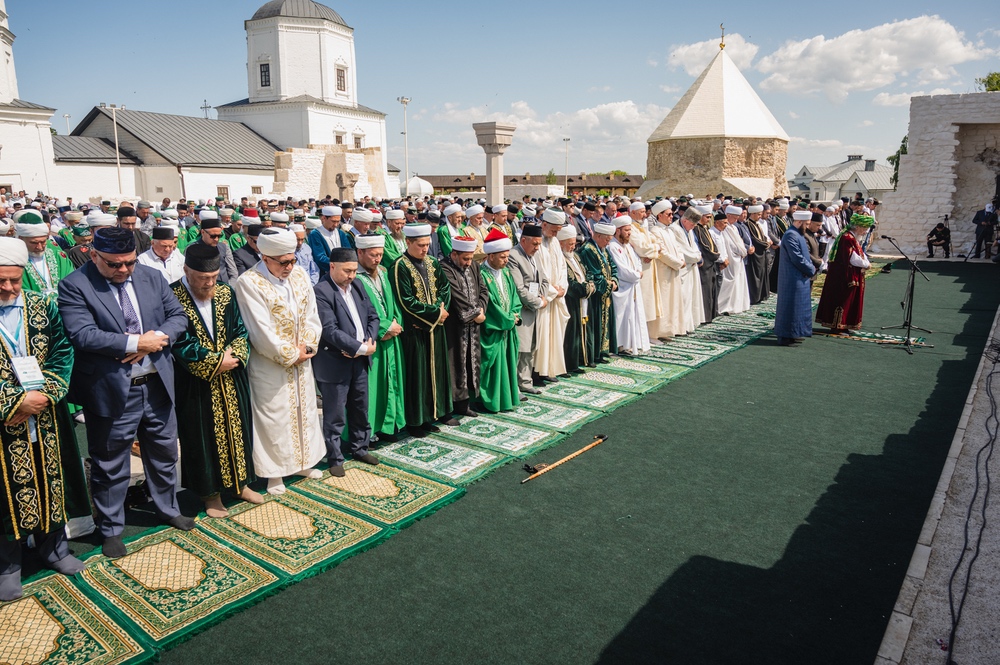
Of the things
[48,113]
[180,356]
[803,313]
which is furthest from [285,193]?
[180,356]

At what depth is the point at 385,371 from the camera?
4.86 m

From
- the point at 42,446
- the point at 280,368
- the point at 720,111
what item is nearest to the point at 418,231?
the point at 280,368

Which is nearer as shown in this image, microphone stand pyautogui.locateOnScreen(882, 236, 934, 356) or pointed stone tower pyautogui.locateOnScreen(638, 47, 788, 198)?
microphone stand pyautogui.locateOnScreen(882, 236, 934, 356)

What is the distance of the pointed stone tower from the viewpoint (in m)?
35.3

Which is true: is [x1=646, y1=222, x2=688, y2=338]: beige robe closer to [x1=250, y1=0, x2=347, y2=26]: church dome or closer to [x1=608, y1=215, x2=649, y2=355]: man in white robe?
[x1=608, y1=215, x2=649, y2=355]: man in white robe

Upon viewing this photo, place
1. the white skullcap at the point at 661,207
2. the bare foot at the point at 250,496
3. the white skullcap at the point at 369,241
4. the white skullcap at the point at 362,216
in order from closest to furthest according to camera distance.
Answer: the bare foot at the point at 250,496, the white skullcap at the point at 369,241, the white skullcap at the point at 362,216, the white skullcap at the point at 661,207

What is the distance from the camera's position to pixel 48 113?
29.4 m

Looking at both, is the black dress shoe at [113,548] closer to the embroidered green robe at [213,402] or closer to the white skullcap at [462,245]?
the embroidered green robe at [213,402]

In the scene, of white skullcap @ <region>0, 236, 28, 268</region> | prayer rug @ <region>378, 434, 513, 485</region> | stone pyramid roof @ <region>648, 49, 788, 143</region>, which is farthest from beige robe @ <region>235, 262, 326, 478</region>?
stone pyramid roof @ <region>648, 49, 788, 143</region>

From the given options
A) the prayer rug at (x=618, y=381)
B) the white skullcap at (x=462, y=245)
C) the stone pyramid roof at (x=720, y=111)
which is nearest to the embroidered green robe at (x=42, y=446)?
the white skullcap at (x=462, y=245)

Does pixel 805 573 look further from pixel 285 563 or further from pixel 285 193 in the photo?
pixel 285 193

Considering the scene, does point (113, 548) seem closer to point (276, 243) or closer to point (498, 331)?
point (276, 243)

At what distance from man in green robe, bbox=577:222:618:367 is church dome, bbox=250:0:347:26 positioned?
1528 inches

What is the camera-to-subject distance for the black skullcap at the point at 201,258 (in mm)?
3664
